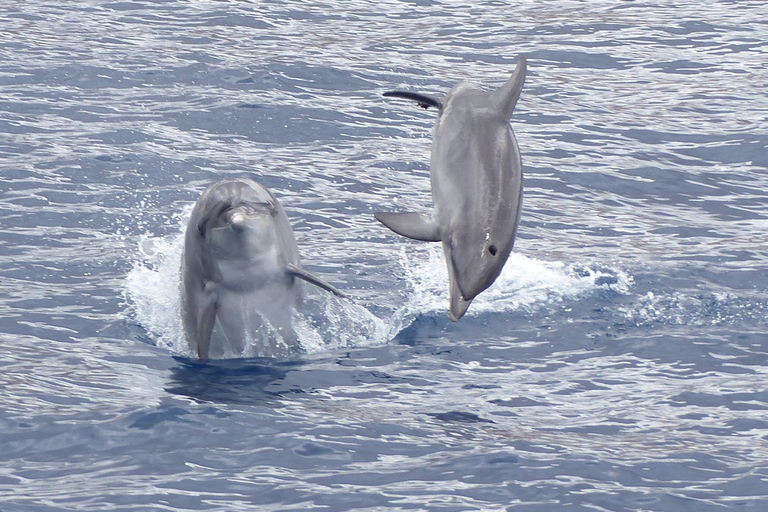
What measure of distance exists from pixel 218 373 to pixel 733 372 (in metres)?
4.02

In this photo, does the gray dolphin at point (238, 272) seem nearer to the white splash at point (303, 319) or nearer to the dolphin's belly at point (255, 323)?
the dolphin's belly at point (255, 323)

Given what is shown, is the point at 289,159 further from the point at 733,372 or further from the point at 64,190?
the point at 733,372

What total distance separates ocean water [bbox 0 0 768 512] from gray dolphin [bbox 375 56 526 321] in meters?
1.35

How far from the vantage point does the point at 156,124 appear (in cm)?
1673

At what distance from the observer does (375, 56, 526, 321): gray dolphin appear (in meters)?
8.00

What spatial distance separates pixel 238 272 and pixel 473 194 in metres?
2.86

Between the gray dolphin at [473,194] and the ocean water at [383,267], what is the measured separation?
135 centimetres

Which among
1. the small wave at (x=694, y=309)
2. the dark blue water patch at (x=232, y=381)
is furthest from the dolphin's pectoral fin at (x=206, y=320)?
the small wave at (x=694, y=309)

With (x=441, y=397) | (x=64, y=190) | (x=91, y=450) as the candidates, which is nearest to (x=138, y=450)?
(x=91, y=450)

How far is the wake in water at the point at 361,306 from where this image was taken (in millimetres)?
10938

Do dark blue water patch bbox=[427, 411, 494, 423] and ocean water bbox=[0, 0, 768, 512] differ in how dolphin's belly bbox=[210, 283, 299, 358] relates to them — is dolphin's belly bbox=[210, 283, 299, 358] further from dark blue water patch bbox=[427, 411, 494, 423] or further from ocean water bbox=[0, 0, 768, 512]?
dark blue water patch bbox=[427, 411, 494, 423]

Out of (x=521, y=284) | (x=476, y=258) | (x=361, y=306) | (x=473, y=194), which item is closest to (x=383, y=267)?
(x=361, y=306)

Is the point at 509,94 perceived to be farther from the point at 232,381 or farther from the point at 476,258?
the point at 232,381

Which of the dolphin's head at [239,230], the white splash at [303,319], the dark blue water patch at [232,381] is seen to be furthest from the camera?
the white splash at [303,319]
